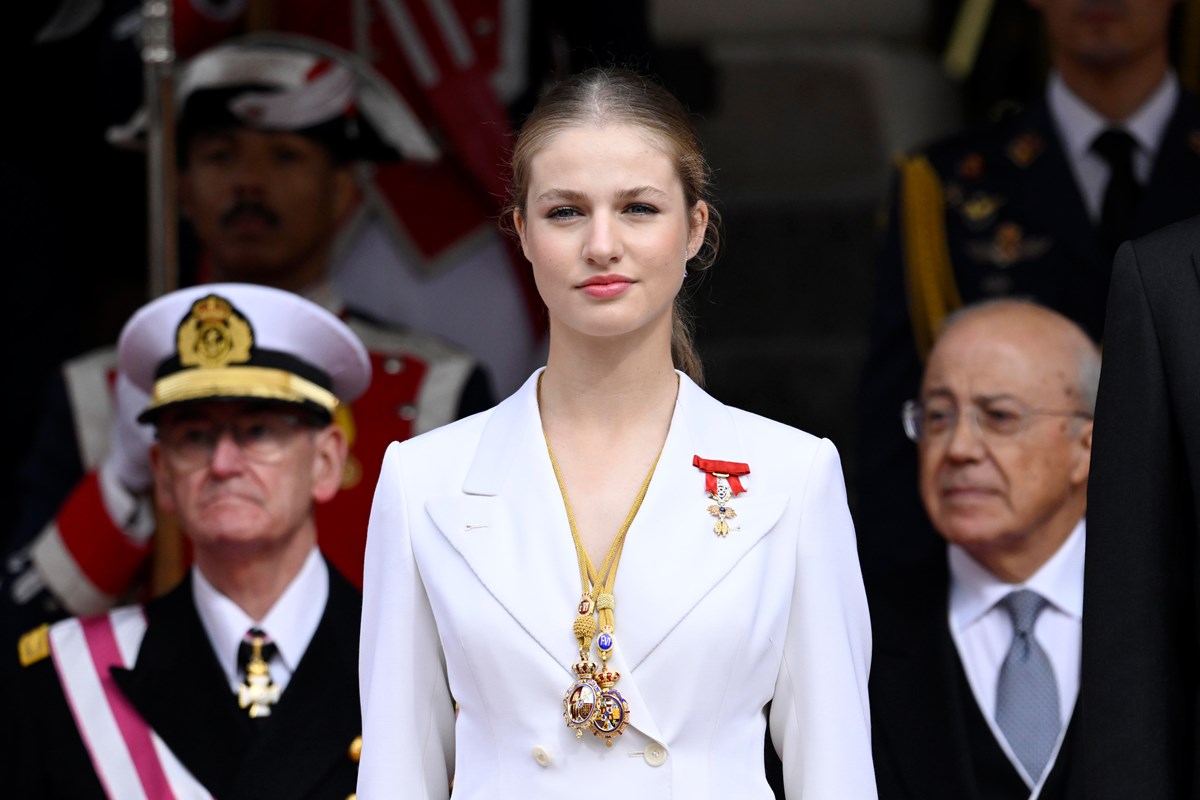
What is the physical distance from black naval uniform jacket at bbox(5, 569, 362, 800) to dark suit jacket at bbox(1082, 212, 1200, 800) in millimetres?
1238

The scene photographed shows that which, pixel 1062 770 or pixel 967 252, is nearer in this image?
pixel 1062 770

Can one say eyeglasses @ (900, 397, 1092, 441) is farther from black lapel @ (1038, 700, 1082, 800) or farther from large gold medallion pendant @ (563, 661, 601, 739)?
large gold medallion pendant @ (563, 661, 601, 739)

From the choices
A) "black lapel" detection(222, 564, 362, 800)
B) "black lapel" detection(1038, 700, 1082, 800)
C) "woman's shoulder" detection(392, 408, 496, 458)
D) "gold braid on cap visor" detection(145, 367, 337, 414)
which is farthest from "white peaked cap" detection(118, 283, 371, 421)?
"black lapel" detection(1038, 700, 1082, 800)

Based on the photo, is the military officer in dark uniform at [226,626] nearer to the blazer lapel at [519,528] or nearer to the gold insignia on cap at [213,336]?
the gold insignia on cap at [213,336]

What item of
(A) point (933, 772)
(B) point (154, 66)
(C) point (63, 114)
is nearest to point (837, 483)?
(A) point (933, 772)

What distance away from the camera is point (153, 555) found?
150 inches

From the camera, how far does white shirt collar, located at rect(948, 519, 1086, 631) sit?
337 cm

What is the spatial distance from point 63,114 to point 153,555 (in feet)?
5.26

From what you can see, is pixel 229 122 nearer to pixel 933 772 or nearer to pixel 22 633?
pixel 22 633

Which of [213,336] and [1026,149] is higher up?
[1026,149]

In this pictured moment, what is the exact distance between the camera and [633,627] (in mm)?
2271

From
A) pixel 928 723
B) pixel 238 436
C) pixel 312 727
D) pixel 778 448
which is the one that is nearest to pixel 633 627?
pixel 778 448

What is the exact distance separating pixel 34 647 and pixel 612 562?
4.35ft

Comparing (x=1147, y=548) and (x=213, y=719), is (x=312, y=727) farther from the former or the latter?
(x=1147, y=548)
